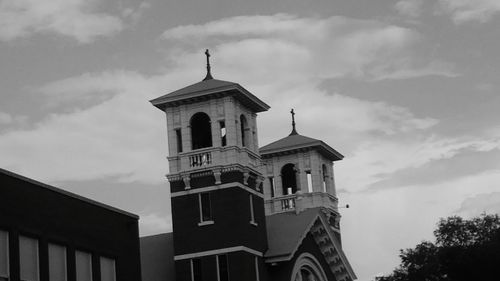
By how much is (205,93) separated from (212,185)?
17.9 ft

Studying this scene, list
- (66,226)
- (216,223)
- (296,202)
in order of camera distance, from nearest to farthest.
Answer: (66,226)
(216,223)
(296,202)

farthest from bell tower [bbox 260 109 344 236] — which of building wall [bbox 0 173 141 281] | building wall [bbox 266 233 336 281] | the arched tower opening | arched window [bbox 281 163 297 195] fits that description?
building wall [bbox 0 173 141 281]

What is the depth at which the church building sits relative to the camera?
6819 centimetres

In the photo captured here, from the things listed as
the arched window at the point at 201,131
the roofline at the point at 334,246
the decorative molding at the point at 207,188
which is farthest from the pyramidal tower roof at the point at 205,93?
the roofline at the point at 334,246

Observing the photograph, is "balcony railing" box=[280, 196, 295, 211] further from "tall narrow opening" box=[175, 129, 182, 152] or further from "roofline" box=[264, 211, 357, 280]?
"tall narrow opening" box=[175, 129, 182, 152]

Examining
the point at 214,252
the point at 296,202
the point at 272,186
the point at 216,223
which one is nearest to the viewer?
the point at 214,252

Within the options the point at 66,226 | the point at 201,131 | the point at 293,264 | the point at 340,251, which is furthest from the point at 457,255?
the point at 66,226

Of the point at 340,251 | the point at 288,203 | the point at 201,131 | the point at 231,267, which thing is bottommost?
the point at 231,267

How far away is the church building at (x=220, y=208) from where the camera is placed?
6819 cm

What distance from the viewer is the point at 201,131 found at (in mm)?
71938

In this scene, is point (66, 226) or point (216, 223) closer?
point (66, 226)

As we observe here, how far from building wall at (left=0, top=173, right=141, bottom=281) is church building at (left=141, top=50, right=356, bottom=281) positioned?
1497 cm

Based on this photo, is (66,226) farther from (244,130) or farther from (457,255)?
(457,255)

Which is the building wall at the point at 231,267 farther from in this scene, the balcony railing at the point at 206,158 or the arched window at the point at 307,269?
the balcony railing at the point at 206,158
